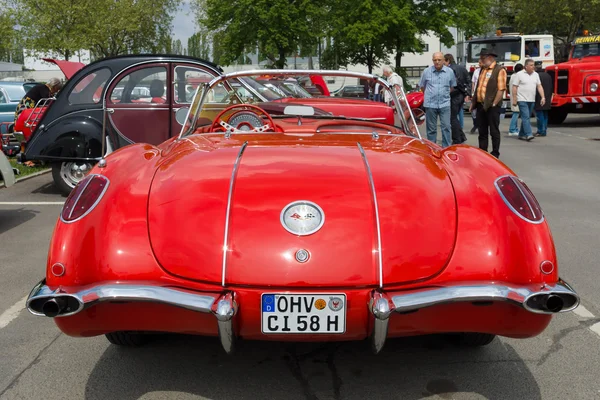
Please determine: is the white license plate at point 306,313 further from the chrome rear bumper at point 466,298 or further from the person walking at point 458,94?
the person walking at point 458,94

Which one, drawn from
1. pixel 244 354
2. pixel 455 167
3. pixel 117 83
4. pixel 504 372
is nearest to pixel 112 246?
pixel 244 354

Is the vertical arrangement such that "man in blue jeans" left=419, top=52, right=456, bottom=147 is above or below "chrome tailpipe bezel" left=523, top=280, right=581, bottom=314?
above

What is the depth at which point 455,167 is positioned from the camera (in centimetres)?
345

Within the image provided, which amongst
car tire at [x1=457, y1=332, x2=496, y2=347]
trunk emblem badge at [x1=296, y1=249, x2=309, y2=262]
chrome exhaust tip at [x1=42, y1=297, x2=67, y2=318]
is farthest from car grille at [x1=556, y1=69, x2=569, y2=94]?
chrome exhaust tip at [x1=42, y1=297, x2=67, y2=318]

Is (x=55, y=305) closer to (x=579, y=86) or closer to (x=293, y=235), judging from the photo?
(x=293, y=235)

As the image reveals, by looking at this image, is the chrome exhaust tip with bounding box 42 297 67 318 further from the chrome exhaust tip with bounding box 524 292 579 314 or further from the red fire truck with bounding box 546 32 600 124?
the red fire truck with bounding box 546 32 600 124

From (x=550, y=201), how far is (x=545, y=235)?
5.43m

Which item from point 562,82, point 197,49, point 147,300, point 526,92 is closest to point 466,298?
point 147,300

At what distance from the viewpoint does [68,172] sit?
902 cm

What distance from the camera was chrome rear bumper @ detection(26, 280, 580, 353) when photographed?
2.69 m

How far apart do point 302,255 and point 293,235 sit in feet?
0.34

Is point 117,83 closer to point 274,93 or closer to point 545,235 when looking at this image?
point 274,93

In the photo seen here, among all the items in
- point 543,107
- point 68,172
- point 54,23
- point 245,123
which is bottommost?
point 68,172

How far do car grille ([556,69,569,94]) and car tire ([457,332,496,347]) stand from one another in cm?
1661
